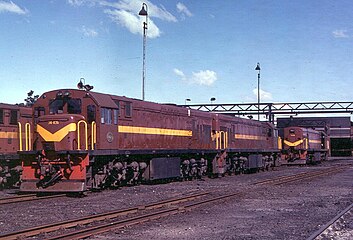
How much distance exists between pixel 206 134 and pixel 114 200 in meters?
13.3

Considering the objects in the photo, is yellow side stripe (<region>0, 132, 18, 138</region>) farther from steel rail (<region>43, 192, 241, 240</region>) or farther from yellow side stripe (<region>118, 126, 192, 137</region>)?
steel rail (<region>43, 192, 241, 240</region>)

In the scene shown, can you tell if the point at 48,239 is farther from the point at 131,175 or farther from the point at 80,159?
the point at 131,175

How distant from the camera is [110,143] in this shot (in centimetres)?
1950

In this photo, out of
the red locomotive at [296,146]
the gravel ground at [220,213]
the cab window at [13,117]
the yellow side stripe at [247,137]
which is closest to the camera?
the gravel ground at [220,213]

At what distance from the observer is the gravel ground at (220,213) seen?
10664mm

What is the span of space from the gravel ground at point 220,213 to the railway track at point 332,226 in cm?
19

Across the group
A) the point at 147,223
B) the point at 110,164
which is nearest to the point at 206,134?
the point at 110,164

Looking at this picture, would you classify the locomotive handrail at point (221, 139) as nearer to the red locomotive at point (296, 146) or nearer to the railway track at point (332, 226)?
the railway track at point (332, 226)

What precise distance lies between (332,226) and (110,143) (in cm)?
1023

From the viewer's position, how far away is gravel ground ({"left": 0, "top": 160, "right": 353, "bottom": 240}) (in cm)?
1066

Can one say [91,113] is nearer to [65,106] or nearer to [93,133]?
[93,133]

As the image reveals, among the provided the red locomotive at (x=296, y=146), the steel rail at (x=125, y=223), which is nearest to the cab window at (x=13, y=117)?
the steel rail at (x=125, y=223)

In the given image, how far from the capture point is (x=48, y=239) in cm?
931

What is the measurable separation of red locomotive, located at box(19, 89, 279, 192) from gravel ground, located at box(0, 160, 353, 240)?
103 cm
